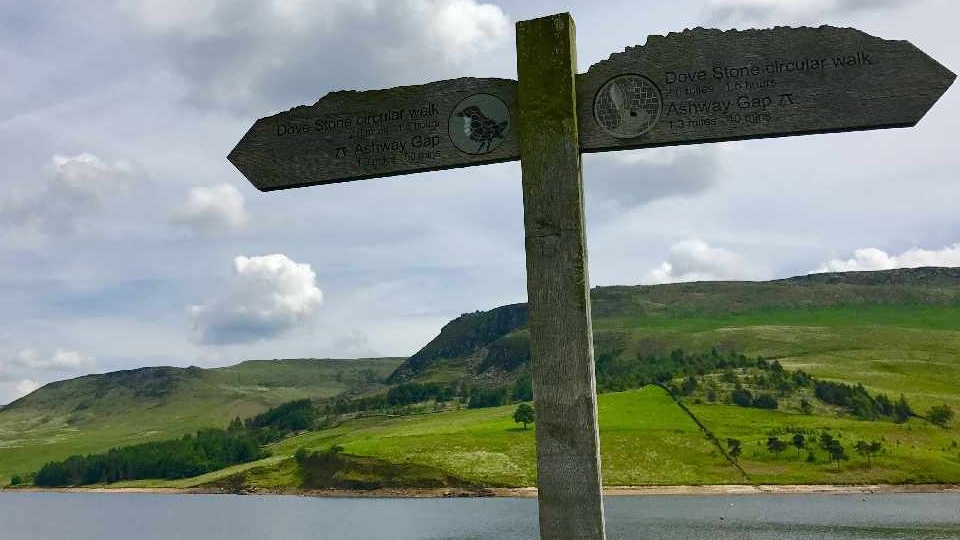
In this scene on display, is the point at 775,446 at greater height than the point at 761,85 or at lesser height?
lesser

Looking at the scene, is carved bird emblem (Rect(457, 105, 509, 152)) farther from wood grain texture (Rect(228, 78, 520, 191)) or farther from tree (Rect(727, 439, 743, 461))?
tree (Rect(727, 439, 743, 461))

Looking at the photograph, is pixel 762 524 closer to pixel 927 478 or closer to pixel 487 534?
pixel 487 534

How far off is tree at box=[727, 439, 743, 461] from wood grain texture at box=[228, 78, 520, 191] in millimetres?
147643

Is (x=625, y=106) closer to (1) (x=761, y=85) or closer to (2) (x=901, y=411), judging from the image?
(1) (x=761, y=85)

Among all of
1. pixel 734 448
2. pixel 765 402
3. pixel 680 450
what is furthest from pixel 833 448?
pixel 765 402

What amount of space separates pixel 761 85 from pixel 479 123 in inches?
72.7

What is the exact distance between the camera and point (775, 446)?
143500 millimetres

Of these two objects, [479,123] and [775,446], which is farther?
[775,446]

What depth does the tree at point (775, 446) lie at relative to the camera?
14300 centimetres

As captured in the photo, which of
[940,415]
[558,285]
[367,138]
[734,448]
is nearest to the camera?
[558,285]

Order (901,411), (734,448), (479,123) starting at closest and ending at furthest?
(479,123) < (734,448) < (901,411)

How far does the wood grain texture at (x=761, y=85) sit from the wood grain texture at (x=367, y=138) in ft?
2.38

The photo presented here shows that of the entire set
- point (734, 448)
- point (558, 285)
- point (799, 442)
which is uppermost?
point (558, 285)

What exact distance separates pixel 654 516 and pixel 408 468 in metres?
68.8
